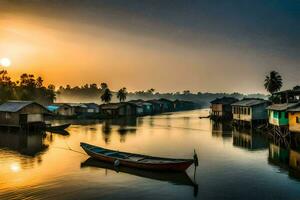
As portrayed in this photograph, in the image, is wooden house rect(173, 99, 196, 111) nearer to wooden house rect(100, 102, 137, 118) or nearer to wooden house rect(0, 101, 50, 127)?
wooden house rect(100, 102, 137, 118)

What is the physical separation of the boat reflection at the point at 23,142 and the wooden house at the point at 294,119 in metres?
31.8

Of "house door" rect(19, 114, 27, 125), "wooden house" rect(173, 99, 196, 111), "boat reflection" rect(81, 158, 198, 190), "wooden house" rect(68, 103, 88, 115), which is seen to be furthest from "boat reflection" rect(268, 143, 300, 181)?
"wooden house" rect(173, 99, 196, 111)

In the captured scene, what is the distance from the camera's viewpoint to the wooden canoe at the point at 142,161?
24764 millimetres

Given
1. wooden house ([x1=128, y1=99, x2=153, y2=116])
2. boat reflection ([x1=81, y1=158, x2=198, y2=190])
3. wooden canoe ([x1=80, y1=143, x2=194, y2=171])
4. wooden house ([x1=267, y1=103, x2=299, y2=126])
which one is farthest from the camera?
wooden house ([x1=128, y1=99, x2=153, y2=116])

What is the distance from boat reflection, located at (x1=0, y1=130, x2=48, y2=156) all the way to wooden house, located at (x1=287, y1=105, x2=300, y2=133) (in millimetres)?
31799

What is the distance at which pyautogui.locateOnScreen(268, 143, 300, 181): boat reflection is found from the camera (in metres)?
26.5

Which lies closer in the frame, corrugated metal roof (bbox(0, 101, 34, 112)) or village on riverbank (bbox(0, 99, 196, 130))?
corrugated metal roof (bbox(0, 101, 34, 112))

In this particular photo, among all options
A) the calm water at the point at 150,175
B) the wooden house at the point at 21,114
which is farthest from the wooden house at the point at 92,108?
the calm water at the point at 150,175

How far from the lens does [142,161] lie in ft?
86.4

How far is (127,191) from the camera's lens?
20.9 m

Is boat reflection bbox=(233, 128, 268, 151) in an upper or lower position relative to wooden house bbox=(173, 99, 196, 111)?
lower

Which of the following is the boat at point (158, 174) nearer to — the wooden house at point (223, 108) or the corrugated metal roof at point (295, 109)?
the corrugated metal roof at point (295, 109)

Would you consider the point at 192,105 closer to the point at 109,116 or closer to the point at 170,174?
the point at 109,116

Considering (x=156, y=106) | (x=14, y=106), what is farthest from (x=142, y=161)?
(x=156, y=106)
